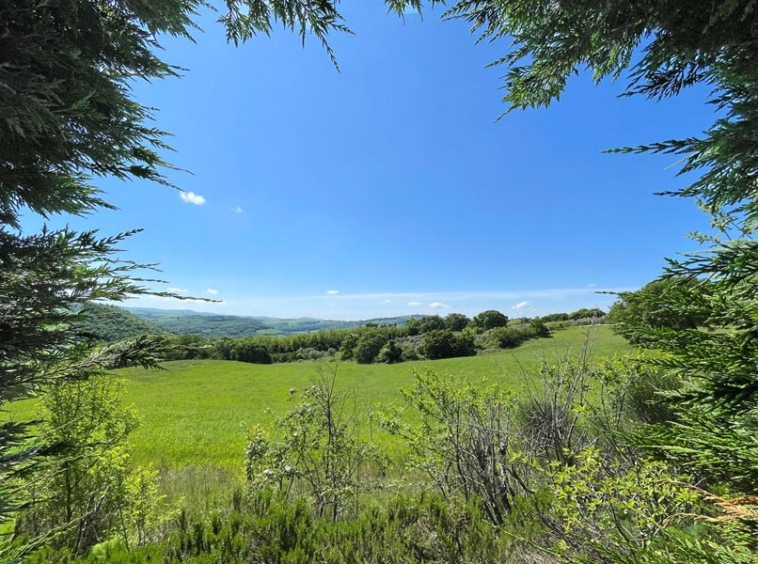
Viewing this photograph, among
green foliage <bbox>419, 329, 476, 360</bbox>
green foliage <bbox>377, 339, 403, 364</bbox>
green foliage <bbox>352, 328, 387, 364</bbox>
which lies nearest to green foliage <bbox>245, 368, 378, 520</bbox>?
green foliage <bbox>419, 329, 476, 360</bbox>

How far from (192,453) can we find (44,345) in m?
12.6

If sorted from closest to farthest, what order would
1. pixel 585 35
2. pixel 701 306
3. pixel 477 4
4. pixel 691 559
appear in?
pixel 691 559, pixel 701 306, pixel 585 35, pixel 477 4

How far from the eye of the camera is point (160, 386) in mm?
30016

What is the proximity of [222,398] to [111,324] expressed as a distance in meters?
25.1

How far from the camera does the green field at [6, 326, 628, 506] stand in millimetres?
5726

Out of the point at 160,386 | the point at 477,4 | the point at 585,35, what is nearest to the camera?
the point at 585,35

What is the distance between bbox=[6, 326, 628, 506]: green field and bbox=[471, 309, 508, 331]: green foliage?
18.4 metres

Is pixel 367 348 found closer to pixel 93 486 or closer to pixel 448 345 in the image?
pixel 448 345

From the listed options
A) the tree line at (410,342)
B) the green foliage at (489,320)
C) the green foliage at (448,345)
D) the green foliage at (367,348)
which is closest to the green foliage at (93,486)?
the tree line at (410,342)

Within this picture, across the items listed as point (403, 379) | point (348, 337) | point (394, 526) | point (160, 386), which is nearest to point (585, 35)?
point (394, 526)

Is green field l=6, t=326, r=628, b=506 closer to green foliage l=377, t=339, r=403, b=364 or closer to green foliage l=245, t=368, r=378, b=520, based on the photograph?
green foliage l=245, t=368, r=378, b=520

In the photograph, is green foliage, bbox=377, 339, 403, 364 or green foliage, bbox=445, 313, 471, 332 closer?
green foliage, bbox=377, 339, 403, 364

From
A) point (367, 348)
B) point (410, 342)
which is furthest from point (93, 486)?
point (410, 342)

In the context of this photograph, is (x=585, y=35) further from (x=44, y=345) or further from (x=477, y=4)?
(x=44, y=345)
